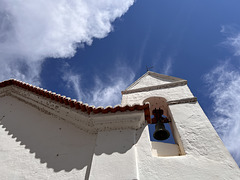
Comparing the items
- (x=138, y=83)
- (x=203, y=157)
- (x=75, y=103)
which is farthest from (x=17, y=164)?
(x=138, y=83)

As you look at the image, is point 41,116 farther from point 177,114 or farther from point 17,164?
point 177,114

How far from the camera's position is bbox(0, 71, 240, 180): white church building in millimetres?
2324

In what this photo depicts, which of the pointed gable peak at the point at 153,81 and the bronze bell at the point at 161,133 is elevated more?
the pointed gable peak at the point at 153,81

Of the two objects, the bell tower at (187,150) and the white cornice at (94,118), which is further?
the white cornice at (94,118)

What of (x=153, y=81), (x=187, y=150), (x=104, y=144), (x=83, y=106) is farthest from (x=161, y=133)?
(x=153, y=81)

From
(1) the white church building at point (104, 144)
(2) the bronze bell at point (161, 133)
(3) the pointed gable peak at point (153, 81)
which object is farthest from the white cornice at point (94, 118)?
(3) the pointed gable peak at point (153, 81)

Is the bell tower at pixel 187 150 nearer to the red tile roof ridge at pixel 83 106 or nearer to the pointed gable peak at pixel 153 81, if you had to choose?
the red tile roof ridge at pixel 83 106

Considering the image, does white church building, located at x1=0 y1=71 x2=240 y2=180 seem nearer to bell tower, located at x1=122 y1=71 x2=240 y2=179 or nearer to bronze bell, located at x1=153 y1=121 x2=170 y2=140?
bell tower, located at x1=122 y1=71 x2=240 y2=179

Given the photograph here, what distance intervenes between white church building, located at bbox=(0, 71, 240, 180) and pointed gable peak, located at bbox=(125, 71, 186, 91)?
95cm

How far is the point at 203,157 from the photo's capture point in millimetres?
2484

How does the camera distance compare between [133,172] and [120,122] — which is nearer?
[133,172]

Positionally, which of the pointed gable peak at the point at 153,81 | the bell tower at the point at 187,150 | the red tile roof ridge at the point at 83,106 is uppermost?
the pointed gable peak at the point at 153,81

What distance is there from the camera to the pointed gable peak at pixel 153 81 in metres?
5.06

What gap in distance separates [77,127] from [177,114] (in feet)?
7.52
